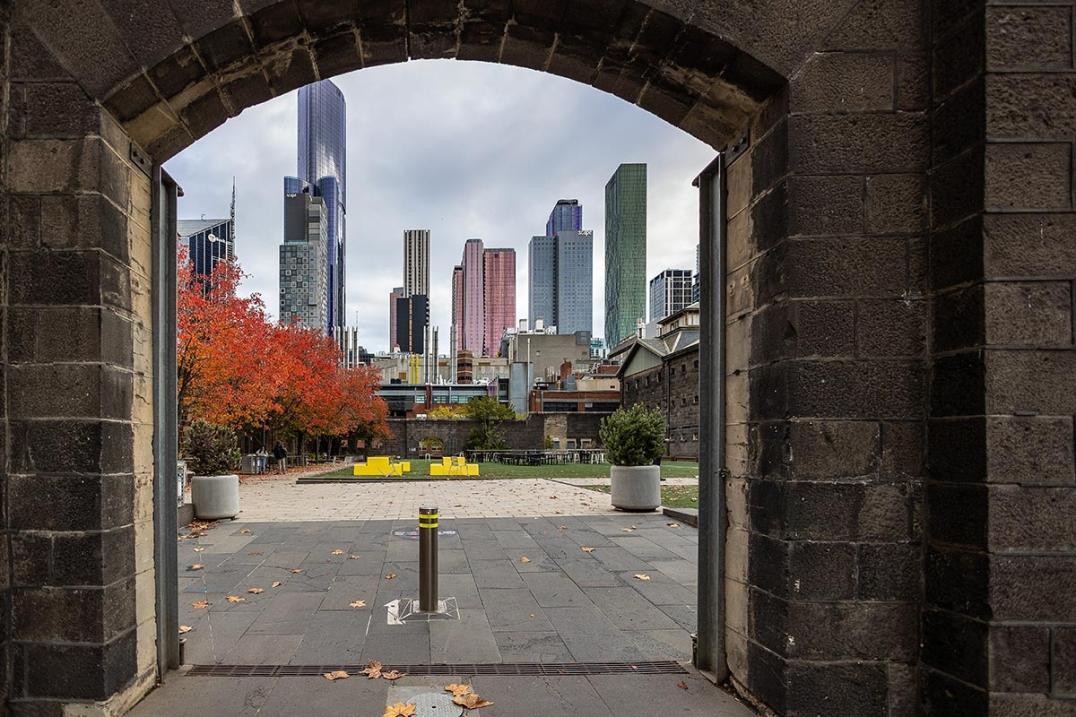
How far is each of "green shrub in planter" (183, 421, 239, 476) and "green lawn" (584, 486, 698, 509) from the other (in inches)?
A: 364

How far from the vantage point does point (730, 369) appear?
4383 millimetres

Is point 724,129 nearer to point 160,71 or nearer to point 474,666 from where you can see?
point 160,71

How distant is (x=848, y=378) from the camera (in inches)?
143

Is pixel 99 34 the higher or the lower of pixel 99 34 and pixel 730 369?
the higher

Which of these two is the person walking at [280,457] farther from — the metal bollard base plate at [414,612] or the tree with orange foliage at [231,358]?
the metal bollard base plate at [414,612]

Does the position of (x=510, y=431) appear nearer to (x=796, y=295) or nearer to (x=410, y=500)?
(x=410, y=500)

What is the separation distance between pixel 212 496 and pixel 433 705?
31.6ft

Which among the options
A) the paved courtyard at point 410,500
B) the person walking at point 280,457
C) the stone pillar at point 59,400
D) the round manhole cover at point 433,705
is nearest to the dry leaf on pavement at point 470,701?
the round manhole cover at point 433,705

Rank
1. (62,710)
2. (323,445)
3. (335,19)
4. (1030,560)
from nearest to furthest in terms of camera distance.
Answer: (1030,560) → (62,710) → (335,19) → (323,445)

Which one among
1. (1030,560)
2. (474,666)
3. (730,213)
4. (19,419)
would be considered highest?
(730,213)

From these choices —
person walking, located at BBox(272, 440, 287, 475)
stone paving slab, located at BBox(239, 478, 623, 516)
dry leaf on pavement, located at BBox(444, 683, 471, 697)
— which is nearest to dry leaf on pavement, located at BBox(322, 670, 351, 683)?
dry leaf on pavement, located at BBox(444, 683, 471, 697)

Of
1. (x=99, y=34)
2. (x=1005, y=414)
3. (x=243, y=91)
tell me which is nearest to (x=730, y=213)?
(x=1005, y=414)

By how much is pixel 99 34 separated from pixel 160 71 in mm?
370

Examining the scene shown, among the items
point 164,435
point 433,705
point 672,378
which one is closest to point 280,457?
point 672,378
